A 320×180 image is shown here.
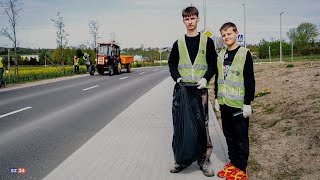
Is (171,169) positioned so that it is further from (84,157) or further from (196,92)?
(84,157)

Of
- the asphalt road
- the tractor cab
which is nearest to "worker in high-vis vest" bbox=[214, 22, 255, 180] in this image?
the asphalt road

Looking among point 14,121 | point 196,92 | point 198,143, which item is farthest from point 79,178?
point 14,121

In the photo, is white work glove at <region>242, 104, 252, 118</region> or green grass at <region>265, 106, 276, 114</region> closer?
white work glove at <region>242, 104, 252, 118</region>

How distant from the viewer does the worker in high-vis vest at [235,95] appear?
13.3 feet

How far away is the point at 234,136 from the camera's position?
4289 mm

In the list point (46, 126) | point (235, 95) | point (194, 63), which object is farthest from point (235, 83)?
point (46, 126)

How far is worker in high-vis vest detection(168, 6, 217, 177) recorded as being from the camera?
428 centimetres

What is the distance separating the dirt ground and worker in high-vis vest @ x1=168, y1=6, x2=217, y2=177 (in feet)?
3.18

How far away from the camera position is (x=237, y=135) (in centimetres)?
421

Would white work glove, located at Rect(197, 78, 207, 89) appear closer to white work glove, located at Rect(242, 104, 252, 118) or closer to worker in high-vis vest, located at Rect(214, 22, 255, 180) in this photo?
worker in high-vis vest, located at Rect(214, 22, 255, 180)

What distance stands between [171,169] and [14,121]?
17.3 ft

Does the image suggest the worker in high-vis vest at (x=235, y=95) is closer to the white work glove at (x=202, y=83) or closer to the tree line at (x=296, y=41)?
the white work glove at (x=202, y=83)

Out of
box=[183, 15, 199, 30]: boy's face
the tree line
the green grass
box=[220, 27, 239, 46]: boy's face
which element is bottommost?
the green grass

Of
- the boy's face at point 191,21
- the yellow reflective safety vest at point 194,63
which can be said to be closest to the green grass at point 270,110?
the yellow reflective safety vest at point 194,63
